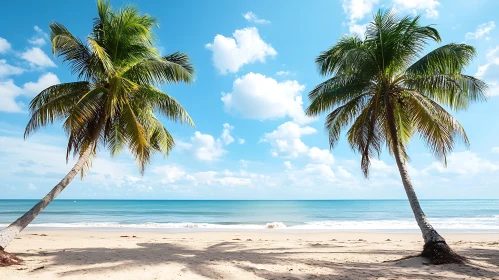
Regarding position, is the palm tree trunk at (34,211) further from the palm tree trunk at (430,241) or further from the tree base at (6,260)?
the palm tree trunk at (430,241)

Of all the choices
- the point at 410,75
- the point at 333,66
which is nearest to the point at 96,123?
the point at 333,66

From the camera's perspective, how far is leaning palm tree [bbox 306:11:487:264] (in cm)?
865

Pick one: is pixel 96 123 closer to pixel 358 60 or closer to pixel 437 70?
pixel 358 60

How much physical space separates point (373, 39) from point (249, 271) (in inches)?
305

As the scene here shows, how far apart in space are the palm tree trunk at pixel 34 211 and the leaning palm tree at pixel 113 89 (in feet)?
0.12

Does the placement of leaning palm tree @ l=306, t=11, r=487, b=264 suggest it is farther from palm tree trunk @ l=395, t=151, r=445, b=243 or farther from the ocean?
the ocean

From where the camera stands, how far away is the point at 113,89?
28.2 ft

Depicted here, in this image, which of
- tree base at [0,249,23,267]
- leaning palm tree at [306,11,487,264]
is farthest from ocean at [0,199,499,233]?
tree base at [0,249,23,267]

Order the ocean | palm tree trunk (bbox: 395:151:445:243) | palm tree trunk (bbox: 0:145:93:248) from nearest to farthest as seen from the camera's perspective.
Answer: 1. palm tree trunk (bbox: 0:145:93:248)
2. palm tree trunk (bbox: 395:151:445:243)
3. the ocean

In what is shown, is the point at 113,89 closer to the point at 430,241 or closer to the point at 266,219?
the point at 430,241

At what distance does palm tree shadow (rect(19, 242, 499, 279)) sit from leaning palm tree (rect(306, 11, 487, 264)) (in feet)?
5.50

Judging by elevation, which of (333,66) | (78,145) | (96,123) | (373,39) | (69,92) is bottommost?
(78,145)

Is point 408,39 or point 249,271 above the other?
point 408,39

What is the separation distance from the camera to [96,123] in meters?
9.41
